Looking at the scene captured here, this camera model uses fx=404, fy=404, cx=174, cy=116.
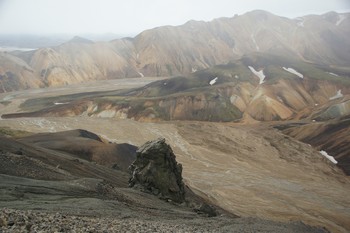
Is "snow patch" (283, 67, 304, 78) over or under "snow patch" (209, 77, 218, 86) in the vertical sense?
over

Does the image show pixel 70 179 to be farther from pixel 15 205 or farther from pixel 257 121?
pixel 257 121

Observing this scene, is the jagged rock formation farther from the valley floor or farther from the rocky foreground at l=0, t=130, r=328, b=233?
the valley floor

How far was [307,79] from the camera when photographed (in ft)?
450

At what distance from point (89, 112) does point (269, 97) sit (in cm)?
5307

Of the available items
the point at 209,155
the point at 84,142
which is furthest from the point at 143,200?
the point at 209,155

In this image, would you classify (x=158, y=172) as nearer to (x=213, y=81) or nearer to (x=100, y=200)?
(x=100, y=200)

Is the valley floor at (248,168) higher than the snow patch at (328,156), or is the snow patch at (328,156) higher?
the snow patch at (328,156)

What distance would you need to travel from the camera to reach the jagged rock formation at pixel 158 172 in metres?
33.6

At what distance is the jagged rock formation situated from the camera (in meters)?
33.6

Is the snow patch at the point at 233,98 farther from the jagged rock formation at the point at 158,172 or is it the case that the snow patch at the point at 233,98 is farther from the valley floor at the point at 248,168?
the jagged rock formation at the point at 158,172

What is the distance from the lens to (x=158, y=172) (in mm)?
34656

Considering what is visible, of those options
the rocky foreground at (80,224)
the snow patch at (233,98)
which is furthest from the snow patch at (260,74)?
the rocky foreground at (80,224)

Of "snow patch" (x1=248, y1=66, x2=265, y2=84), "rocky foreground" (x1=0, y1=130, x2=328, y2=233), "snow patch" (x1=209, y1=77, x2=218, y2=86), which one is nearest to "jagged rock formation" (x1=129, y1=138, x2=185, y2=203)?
"rocky foreground" (x1=0, y1=130, x2=328, y2=233)

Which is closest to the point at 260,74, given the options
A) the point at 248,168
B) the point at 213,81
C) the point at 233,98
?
the point at 213,81
